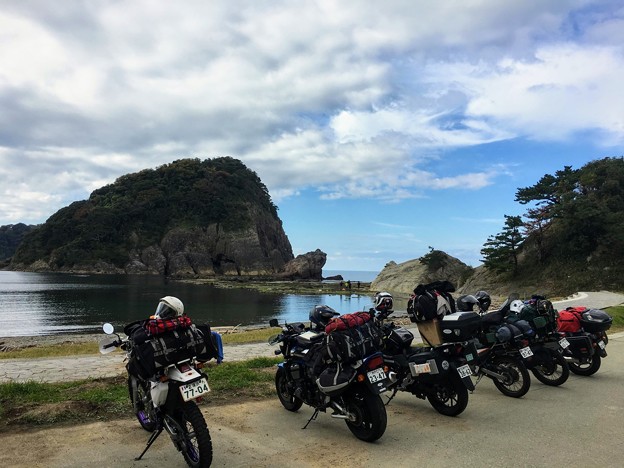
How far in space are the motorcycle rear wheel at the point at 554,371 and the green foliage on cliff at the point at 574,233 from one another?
34086 mm

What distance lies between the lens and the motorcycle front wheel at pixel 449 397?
18.3ft

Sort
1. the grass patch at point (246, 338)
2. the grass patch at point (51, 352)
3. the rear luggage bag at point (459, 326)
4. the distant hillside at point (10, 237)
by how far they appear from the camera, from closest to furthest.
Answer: the rear luggage bag at point (459, 326), the grass patch at point (51, 352), the grass patch at point (246, 338), the distant hillside at point (10, 237)

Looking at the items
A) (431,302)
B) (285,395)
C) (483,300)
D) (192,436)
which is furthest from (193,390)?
(483,300)

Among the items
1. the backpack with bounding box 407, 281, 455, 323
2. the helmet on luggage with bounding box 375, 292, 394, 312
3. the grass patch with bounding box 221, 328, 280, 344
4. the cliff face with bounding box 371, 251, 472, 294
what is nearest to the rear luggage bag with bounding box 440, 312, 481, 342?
the backpack with bounding box 407, 281, 455, 323

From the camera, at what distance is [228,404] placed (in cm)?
633

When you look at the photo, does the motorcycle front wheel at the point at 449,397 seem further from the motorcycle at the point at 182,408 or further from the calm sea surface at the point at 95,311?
the calm sea surface at the point at 95,311

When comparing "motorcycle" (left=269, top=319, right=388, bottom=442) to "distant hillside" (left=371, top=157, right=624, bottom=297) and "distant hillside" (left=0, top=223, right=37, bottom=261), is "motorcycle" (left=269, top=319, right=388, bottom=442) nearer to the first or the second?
"distant hillside" (left=371, top=157, right=624, bottom=297)

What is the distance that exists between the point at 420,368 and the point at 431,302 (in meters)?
0.91

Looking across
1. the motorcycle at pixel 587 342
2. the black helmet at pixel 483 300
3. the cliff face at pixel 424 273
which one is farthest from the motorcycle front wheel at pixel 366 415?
the cliff face at pixel 424 273

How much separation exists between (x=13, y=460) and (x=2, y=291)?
58.9 m

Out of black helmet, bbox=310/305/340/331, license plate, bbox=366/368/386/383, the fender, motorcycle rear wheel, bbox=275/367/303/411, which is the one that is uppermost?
black helmet, bbox=310/305/340/331

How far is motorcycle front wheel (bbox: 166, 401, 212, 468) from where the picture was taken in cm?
392

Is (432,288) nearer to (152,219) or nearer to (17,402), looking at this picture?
(17,402)

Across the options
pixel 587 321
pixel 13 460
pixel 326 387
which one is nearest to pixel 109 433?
pixel 13 460
